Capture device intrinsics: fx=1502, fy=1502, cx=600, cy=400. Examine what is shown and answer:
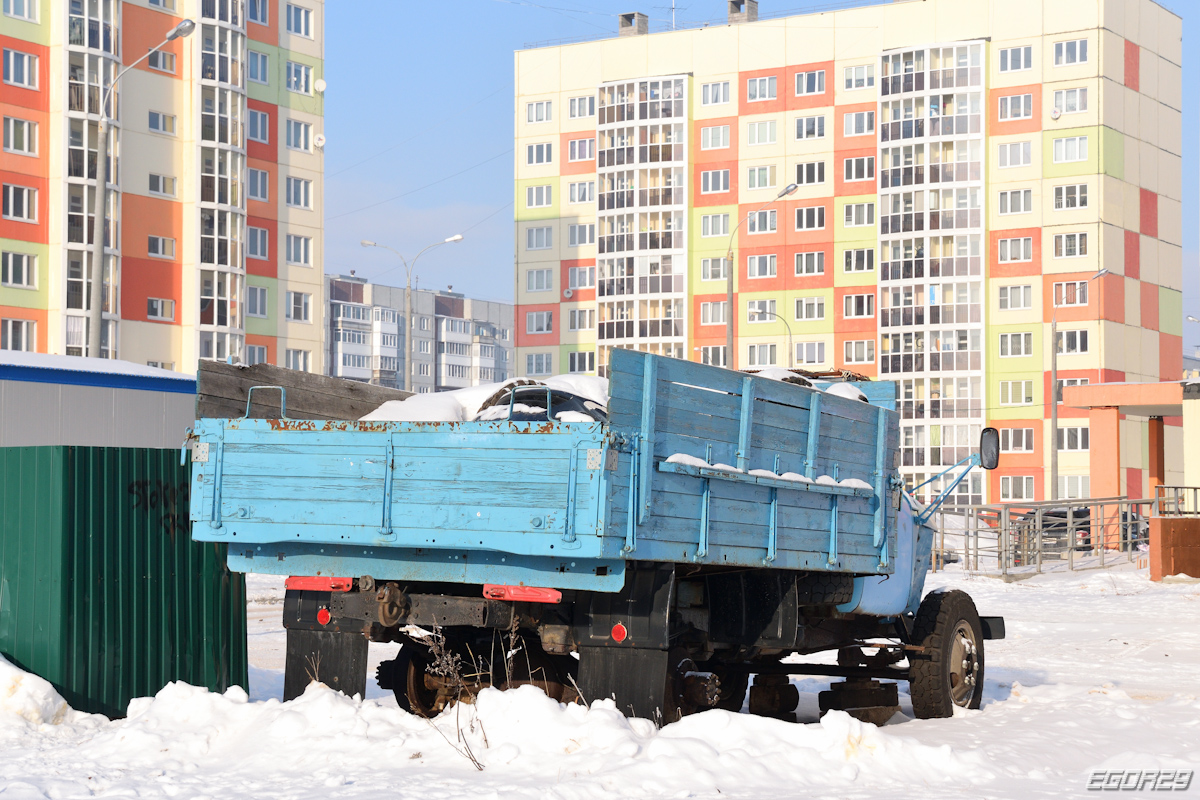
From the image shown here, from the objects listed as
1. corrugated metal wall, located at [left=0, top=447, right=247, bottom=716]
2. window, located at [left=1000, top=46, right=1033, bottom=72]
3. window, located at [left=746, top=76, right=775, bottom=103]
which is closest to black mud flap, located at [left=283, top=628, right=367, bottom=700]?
corrugated metal wall, located at [left=0, top=447, right=247, bottom=716]

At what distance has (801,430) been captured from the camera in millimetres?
8805

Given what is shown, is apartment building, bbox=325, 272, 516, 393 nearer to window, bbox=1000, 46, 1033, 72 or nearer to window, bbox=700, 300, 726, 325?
window, bbox=700, 300, 726, 325

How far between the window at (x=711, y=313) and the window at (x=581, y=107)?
13.6 m

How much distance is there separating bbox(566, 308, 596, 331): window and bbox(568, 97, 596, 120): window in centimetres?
Answer: 1125

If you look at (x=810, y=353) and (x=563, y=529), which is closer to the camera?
(x=563, y=529)

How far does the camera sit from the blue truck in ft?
24.3

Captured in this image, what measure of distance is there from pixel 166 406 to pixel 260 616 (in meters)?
17.7

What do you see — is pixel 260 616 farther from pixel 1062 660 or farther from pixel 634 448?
pixel 634 448

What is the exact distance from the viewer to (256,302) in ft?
225

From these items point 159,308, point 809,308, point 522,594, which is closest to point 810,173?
point 809,308

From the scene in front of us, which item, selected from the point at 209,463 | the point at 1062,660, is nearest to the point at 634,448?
the point at 209,463

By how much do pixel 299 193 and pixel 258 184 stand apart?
8.92ft

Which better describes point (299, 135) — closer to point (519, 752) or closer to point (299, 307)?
point (299, 307)

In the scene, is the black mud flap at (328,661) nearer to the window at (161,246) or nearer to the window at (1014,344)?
the window at (161,246)
